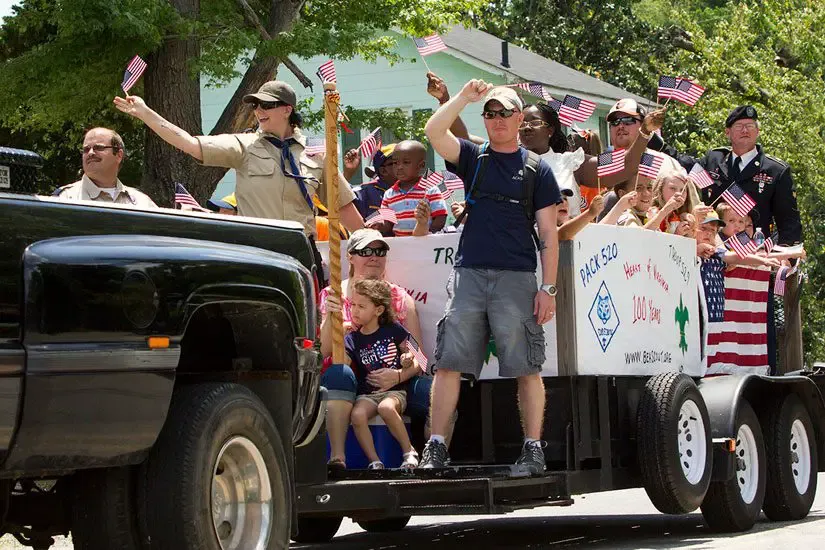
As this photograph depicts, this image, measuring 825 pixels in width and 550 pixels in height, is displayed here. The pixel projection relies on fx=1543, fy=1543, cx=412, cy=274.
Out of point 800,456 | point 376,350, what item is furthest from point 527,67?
point 376,350

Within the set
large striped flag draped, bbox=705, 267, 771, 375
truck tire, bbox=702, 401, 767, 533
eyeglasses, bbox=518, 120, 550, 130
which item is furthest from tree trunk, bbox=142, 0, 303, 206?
truck tire, bbox=702, 401, 767, 533

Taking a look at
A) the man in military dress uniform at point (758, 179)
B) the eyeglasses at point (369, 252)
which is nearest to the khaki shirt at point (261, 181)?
the eyeglasses at point (369, 252)

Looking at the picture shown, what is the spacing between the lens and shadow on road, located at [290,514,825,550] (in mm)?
9375

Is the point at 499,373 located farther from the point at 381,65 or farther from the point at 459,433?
the point at 381,65

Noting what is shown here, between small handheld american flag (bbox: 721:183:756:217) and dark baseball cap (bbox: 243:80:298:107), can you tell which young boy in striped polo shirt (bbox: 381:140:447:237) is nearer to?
dark baseball cap (bbox: 243:80:298:107)

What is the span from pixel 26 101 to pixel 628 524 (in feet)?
45.6

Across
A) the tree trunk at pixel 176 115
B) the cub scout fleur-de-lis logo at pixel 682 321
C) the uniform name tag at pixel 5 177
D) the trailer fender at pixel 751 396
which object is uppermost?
the tree trunk at pixel 176 115

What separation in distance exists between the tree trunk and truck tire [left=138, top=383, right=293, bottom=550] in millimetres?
13681

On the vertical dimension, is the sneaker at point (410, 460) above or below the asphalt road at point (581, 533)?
above

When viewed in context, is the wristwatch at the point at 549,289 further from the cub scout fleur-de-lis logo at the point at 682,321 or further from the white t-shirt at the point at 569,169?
the cub scout fleur-de-lis logo at the point at 682,321

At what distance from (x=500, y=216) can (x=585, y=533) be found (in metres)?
2.93

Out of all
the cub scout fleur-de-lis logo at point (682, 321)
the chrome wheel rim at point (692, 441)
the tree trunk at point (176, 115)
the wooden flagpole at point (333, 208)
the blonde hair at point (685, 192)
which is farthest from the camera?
the tree trunk at point (176, 115)

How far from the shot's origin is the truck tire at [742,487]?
9562mm

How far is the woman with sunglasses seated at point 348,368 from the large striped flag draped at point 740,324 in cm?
Answer: 269
